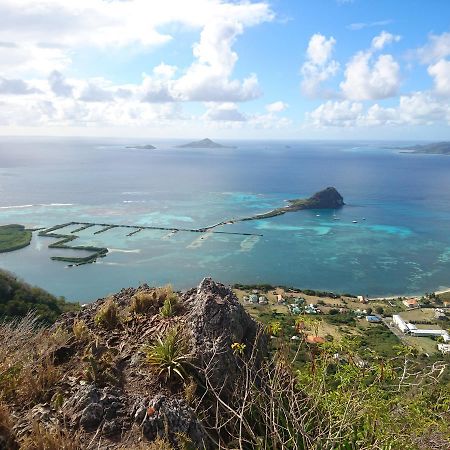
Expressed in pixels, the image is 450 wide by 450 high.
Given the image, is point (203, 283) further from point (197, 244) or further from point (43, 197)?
point (43, 197)

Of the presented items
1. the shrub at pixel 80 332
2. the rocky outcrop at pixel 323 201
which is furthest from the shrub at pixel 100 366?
the rocky outcrop at pixel 323 201

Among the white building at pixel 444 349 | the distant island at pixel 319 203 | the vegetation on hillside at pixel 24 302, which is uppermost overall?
the vegetation on hillside at pixel 24 302

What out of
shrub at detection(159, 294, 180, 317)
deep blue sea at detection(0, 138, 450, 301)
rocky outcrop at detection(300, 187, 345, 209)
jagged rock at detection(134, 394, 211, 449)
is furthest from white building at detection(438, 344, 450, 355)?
rocky outcrop at detection(300, 187, 345, 209)

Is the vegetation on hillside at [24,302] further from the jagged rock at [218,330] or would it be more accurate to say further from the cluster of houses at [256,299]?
the jagged rock at [218,330]

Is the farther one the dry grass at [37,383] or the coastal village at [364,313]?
the coastal village at [364,313]

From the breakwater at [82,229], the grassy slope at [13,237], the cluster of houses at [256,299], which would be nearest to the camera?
the cluster of houses at [256,299]

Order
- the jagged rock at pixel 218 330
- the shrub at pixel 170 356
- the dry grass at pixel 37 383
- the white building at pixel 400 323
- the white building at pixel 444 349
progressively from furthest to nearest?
the white building at pixel 400 323
the white building at pixel 444 349
the jagged rock at pixel 218 330
the shrub at pixel 170 356
the dry grass at pixel 37 383
